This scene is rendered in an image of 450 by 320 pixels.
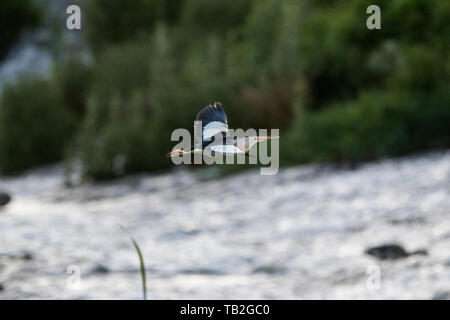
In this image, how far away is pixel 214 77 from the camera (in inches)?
335

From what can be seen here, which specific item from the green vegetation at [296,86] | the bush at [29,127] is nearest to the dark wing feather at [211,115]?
the green vegetation at [296,86]

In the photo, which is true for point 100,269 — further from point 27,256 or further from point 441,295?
point 441,295

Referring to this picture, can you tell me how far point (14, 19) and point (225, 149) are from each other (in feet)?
54.1

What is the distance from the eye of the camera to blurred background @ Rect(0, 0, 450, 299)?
3.52 metres

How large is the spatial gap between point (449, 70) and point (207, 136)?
6.69m

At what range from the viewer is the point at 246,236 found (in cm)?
451

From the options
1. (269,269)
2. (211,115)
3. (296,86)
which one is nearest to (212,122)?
(211,115)

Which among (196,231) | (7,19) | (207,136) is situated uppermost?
(7,19)

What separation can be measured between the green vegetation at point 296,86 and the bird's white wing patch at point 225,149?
5083mm

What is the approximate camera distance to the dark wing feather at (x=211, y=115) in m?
1.11

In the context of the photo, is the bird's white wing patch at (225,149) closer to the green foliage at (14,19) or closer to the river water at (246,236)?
the river water at (246,236)

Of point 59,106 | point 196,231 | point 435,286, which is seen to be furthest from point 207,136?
point 59,106

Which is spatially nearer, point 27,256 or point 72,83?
point 27,256
